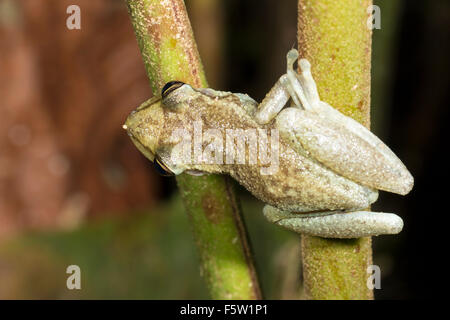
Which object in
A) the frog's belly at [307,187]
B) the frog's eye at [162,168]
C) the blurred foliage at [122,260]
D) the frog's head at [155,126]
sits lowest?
the blurred foliage at [122,260]

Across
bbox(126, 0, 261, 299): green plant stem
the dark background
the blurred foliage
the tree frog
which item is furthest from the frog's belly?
the blurred foliage

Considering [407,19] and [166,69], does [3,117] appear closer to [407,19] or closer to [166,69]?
[166,69]

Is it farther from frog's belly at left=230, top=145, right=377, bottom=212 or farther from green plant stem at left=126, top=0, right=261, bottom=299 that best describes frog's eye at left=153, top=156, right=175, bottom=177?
frog's belly at left=230, top=145, right=377, bottom=212

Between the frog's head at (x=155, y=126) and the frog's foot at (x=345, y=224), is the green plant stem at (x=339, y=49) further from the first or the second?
the frog's head at (x=155, y=126)

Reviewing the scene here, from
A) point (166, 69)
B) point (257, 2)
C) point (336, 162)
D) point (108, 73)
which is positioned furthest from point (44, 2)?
point (336, 162)

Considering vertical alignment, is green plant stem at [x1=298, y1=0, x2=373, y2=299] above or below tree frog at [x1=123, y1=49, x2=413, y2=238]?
above

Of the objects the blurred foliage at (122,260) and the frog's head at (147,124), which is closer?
the frog's head at (147,124)

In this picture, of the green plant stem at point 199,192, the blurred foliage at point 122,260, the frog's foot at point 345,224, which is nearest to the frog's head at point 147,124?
the green plant stem at point 199,192
